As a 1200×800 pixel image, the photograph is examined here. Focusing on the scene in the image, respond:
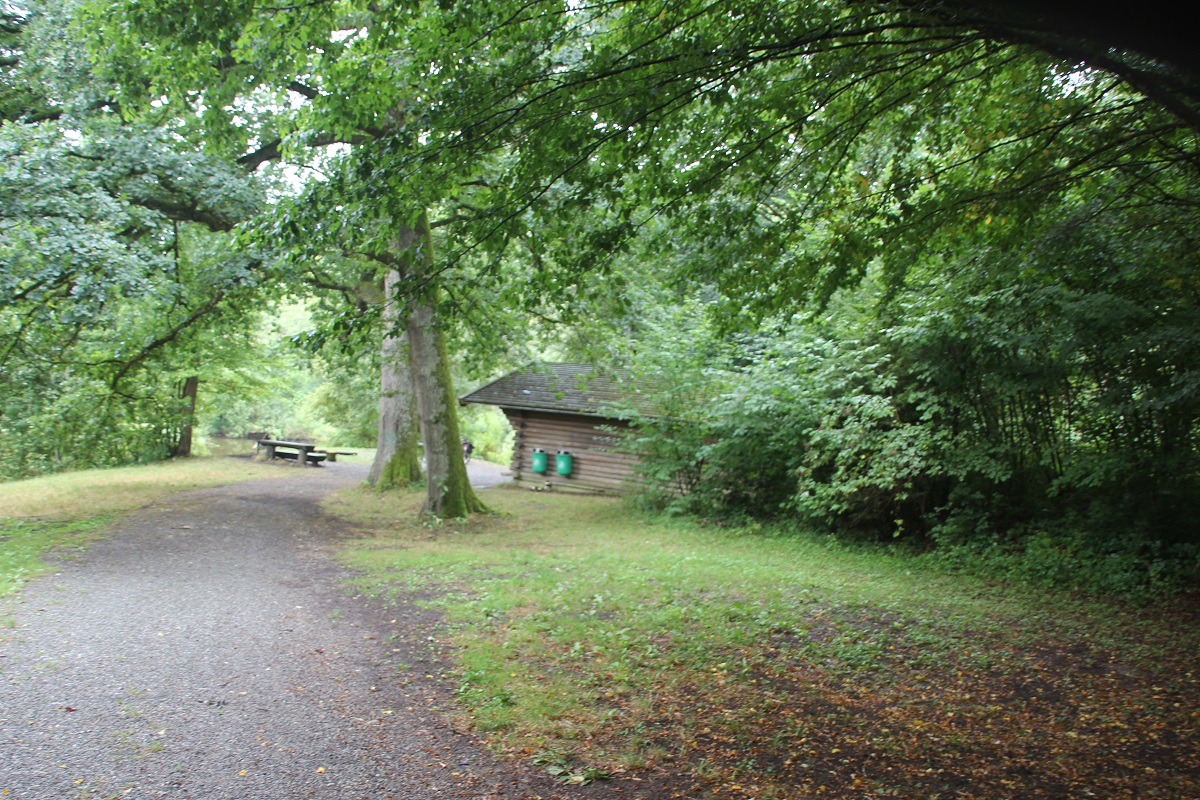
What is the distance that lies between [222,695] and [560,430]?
18.2 metres

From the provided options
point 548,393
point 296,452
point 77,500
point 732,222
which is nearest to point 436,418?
point 77,500

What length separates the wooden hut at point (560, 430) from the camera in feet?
73.6

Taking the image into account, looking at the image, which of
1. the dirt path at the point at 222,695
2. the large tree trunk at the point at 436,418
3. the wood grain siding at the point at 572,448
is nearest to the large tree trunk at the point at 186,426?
the wood grain siding at the point at 572,448

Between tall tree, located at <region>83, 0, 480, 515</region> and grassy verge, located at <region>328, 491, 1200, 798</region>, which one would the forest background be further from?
grassy verge, located at <region>328, 491, 1200, 798</region>

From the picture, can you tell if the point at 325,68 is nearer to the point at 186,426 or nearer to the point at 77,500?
the point at 77,500

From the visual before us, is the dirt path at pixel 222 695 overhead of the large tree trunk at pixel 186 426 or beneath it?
beneath

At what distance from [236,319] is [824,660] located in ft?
42.7

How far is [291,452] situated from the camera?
28297mm

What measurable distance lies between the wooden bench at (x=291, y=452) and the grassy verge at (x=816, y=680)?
57.6 feet

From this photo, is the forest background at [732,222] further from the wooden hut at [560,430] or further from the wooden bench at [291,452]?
the wooden bench at [291,452]

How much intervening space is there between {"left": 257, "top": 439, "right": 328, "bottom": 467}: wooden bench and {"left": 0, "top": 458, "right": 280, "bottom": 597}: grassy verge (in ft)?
4.41

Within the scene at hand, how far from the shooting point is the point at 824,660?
6438mm

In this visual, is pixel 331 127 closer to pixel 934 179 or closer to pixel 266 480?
pixel 934 179

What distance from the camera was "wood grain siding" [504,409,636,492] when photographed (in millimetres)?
22625
